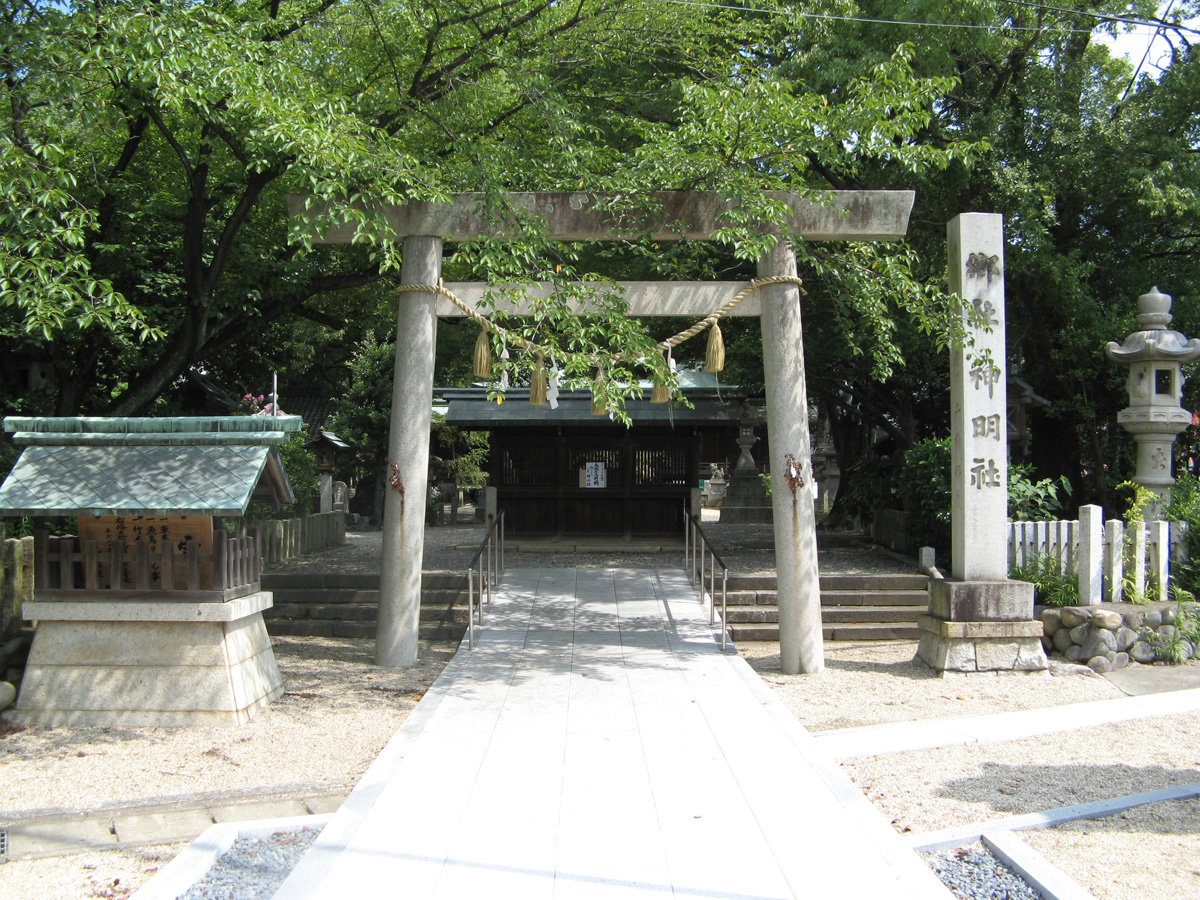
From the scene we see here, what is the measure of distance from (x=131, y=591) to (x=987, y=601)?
7379mm

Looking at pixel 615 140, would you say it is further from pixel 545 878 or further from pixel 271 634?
pixel 545 878

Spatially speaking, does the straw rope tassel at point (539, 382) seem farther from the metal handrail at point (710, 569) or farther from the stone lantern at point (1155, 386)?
the stone lantern at point (1155, 386)

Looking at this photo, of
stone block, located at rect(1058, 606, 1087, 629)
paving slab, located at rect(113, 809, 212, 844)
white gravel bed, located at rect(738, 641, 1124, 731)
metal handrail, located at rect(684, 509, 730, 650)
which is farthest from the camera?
metal handrail, located at rect(684, 509, 730, 650)

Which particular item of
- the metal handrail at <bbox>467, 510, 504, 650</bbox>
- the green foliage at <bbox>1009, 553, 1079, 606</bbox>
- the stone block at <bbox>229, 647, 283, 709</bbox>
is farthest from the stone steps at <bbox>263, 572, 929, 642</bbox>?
the stone block at <bbox>229, 647, 283, 709</bbox>

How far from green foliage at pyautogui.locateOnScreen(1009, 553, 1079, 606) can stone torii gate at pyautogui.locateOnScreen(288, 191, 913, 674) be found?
2581 mm

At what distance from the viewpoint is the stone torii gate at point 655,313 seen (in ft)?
27.3

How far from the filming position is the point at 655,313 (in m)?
8.67

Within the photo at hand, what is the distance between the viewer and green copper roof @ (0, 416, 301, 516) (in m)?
6.29

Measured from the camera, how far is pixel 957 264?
8492 millimetres

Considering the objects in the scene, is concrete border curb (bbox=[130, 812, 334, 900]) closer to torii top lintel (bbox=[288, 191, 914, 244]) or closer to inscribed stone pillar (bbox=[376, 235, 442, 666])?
inscribed stone pillar (bbox=[376, 235, 442, 666])

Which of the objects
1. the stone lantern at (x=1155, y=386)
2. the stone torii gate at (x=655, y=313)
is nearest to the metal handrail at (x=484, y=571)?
the stone torii gate at (x=655, y=313)

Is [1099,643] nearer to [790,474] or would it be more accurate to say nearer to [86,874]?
[790,474]

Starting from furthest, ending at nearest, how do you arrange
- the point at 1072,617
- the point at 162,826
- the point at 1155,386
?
1. the point at 1155,386
2. the point at 1072,617
3. the point at 162,826

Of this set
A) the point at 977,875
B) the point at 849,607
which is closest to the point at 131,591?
the point at 977,875
